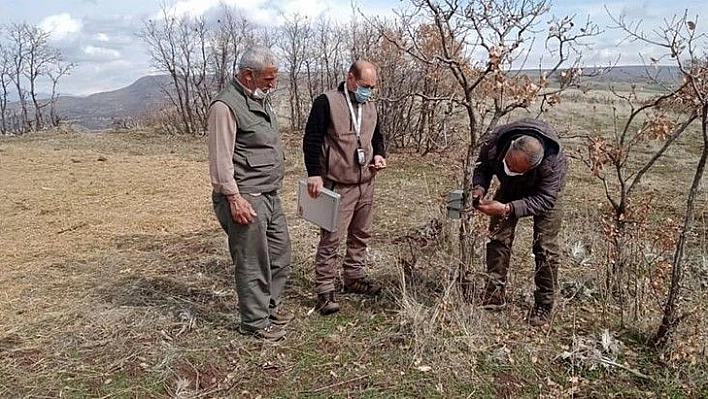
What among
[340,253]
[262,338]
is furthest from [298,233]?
[262,338]

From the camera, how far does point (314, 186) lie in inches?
146

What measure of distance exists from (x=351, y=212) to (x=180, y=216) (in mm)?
3282

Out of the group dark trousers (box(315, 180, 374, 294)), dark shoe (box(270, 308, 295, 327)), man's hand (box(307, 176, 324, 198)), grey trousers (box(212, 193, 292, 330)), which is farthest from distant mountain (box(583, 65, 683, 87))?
dark shoe (box(270, 308, 295, 327))

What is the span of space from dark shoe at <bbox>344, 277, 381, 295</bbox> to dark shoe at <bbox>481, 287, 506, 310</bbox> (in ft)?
2.40

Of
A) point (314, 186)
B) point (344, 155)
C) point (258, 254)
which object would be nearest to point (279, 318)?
point (258, 254)

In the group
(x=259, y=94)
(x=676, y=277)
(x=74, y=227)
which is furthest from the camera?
(x=74, y=227)

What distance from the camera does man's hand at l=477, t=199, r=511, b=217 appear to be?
3.41 metres

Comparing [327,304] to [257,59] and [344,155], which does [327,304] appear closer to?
[344,155]

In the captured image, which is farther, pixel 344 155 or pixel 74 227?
pixel 74 227

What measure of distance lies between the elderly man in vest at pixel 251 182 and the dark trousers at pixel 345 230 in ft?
1.04

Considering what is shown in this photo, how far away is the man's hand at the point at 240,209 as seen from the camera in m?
3.22

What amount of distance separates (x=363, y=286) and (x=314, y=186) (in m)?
0.90

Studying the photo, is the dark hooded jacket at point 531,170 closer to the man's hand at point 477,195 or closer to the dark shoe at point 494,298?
the man's hand at point 477,195

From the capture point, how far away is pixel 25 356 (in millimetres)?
3469
